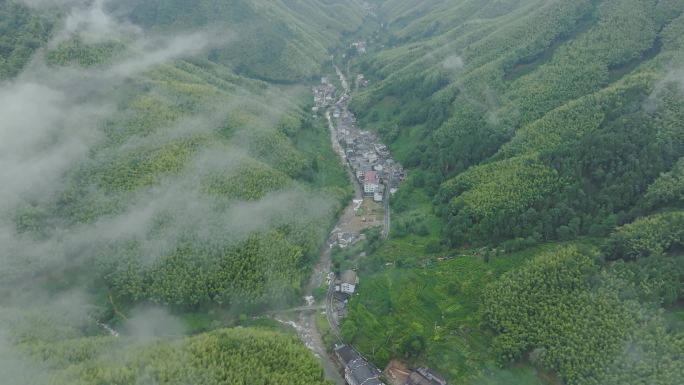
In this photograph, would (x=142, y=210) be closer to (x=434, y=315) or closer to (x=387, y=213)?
(x=387, y=213)

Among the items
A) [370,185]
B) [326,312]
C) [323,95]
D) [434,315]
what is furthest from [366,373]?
[323,95]

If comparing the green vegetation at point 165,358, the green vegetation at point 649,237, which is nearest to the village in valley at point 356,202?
the green vegetation at point 165,358

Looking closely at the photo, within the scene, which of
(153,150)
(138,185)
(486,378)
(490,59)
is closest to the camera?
(486,378)

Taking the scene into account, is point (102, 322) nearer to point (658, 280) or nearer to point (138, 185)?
point (138, 185)

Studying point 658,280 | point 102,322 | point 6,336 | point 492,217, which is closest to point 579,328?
point 658,280

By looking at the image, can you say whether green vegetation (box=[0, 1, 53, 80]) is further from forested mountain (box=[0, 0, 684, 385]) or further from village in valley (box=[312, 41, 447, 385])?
village in valley (box=[312, 41, 447, 385])

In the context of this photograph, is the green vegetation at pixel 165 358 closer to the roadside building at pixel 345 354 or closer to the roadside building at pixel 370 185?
the roadside building at pixel 345 354
